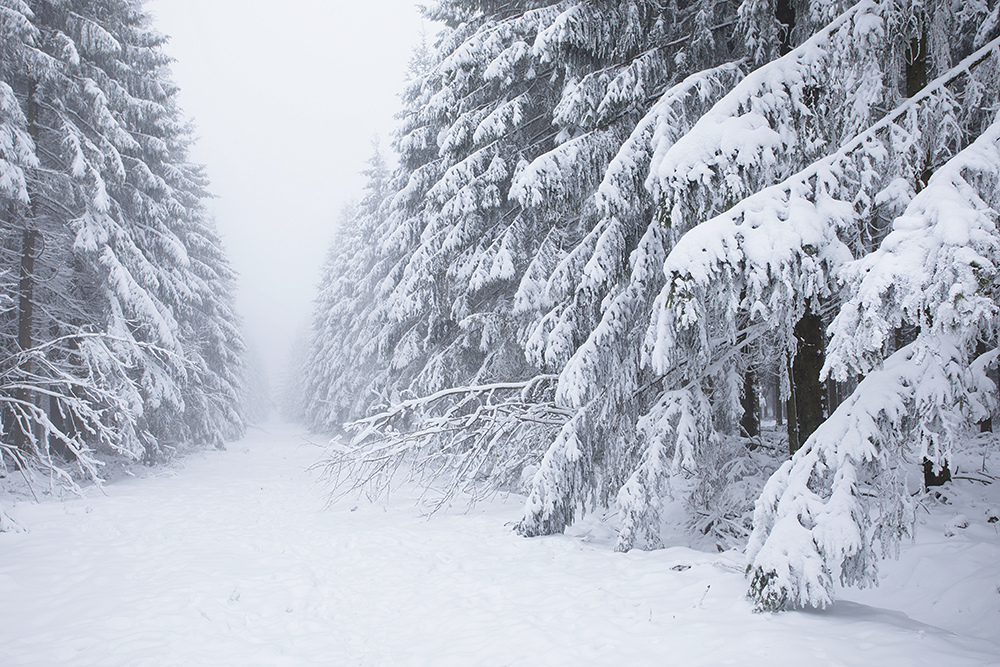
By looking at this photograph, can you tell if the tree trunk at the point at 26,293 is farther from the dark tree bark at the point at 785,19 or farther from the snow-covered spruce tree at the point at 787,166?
the dark tree bark at the point at 785,19

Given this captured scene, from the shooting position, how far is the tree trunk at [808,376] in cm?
531

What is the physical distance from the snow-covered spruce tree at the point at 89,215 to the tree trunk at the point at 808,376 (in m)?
10.3

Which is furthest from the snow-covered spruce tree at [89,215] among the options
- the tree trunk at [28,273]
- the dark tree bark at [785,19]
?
the dark tree bark at [785,19]

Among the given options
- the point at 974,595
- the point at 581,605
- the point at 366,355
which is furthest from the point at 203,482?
the point at 974,595

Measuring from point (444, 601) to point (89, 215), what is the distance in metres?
12.2

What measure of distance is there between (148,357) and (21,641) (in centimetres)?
1087

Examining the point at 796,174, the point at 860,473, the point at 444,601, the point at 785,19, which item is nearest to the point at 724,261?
the point at 796,174

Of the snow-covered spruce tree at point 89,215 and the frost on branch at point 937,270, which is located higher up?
the snow-covered spruce tree at point 89,215

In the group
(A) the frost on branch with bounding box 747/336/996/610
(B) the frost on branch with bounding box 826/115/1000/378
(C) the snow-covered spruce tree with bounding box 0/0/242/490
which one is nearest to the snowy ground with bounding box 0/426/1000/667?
(A) the frost on branch with bounding box 747/336/996/610

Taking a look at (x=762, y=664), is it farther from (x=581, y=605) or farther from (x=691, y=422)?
(x=691, y=422)

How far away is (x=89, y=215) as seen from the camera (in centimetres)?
1145

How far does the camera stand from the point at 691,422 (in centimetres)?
568

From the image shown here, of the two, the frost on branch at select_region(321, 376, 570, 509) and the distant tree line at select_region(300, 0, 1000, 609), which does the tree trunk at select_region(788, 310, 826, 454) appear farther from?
the frost on branch at select_region(321, 376, 570, 509)

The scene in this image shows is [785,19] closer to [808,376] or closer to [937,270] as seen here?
[808,376]
